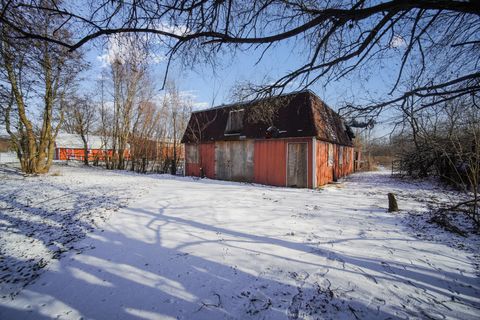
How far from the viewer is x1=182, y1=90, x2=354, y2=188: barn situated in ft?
32.9

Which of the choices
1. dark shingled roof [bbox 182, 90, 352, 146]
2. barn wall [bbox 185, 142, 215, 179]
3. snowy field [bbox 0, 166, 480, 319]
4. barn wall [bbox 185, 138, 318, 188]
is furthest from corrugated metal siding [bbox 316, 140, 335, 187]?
barn wall [bbox 185, 142, 215, 179]

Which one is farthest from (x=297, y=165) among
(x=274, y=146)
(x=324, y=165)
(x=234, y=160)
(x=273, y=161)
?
(x=234, y=160)

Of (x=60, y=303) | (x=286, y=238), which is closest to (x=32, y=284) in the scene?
(x=60, y=303)

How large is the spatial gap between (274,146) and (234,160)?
2.88 meters

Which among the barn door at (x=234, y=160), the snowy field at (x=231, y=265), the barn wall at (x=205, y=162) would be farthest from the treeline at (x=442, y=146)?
the barn wall at (x=205, y=162)

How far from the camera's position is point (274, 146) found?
426 inches

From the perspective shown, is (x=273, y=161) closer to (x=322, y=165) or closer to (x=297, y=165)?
(x=297, y=165)

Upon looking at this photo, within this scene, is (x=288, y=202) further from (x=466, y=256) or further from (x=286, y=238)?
(x=466, y=256)

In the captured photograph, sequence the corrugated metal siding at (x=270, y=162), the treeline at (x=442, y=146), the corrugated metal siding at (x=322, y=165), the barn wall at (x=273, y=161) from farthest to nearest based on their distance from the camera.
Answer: the corrugated metal siding at (x=270, y=162), the corrugated metal siding at (x=322, y=165), the barn wall at (x=273, y=161), the treeline at (x=442, y=146)

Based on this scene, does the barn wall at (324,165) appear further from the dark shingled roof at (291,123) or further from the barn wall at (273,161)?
the barn wall at (273,161)

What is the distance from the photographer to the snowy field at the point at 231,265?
226cm

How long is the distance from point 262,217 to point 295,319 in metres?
3.05

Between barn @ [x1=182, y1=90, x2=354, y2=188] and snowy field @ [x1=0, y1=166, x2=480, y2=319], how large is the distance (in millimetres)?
4820

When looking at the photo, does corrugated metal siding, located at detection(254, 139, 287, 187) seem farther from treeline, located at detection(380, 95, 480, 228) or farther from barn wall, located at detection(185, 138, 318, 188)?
treeline, located at detection(380, 95, 480, 228)
